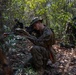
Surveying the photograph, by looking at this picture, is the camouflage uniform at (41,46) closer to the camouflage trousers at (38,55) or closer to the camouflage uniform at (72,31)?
the camouflage trousers at (38,55)

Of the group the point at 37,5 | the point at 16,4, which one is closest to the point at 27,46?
the point at 16,4

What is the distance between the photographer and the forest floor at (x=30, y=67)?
17.4 feet

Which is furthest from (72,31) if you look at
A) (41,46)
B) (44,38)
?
(44,38)

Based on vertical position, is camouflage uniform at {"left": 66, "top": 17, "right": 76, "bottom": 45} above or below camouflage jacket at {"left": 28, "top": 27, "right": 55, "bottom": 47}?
below

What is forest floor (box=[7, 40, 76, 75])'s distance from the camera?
5301mm

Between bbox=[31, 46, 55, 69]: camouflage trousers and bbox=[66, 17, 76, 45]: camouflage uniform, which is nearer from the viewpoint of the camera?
bbox=[31, 46, 55, 69]: camouflage trousers

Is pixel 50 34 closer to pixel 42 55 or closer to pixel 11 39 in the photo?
pixel 42 55

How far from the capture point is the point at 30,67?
5406mm

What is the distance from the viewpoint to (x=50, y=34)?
5.22m

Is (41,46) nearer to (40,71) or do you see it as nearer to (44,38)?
(44,38)

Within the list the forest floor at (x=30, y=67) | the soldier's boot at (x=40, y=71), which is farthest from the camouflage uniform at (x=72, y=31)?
the soldier's boot at (x=40, y=71)

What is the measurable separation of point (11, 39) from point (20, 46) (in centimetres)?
176

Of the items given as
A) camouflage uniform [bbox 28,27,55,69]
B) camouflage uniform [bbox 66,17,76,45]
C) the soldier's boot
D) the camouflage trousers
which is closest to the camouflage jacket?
camouflage uniform [bbox 28,27,55,69]

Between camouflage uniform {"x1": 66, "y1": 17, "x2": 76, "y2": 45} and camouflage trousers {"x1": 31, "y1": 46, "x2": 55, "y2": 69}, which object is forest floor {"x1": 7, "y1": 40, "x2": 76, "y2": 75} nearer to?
camouflage trousers {"x1": 31, "y1": 46, "x2": 55, "y2": 69}
